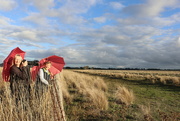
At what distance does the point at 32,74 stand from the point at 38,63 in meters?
0.50

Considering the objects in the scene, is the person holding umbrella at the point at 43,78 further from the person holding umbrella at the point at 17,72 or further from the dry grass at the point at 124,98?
the dry grass at the point at 124,98

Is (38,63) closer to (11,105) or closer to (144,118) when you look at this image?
(11,105)

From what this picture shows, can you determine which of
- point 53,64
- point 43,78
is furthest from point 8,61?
point 53,64

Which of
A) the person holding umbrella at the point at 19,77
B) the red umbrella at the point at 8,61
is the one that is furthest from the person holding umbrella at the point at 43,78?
the red umbrella at the point at 8,61

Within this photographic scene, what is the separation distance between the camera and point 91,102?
270 inches

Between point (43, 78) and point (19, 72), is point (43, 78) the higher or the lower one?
the lower one

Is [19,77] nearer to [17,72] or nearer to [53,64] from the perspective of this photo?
[17,72]

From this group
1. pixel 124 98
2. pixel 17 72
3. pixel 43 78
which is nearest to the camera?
pixel 17 72

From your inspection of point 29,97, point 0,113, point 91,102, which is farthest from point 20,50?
point 91,102

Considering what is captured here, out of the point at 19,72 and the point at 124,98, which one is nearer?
the point at 19,72

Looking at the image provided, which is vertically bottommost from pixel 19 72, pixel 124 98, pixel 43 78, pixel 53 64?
pixel 124 98

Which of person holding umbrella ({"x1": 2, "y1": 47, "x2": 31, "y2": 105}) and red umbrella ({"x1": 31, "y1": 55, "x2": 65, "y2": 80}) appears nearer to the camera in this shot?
person holding umbrella ({"x1": 2, "y1": 47, "x2": 31, "y2": 105})

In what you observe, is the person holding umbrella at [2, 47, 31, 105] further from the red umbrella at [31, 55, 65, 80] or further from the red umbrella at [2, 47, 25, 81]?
the red umbrella at [31, 55, 65, 80]

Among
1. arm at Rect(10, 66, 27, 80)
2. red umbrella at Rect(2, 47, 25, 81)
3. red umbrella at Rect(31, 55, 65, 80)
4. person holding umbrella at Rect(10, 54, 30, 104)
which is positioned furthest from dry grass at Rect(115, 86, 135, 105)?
red umbrella at Rect(2, 47, 25, 81)
